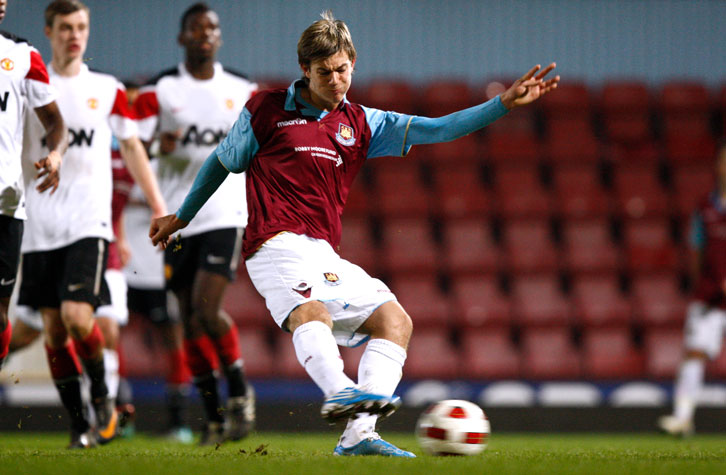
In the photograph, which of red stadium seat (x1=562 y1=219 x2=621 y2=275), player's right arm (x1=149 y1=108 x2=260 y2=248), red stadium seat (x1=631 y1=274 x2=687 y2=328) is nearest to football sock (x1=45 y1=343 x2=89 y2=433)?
player's right arm (x1=149 y1=108 x2=260 y2=248)

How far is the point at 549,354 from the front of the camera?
371 inches

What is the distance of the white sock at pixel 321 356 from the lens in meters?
3.68

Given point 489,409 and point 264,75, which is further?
point 264,75

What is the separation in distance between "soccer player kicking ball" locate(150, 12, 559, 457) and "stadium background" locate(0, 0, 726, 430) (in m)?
4.48

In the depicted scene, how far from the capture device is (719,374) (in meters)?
9.30

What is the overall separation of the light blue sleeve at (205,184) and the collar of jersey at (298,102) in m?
0.39

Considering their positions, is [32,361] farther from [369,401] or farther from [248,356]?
[369,401]

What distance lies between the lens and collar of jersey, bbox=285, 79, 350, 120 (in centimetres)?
419

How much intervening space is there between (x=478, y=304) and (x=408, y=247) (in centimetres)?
93

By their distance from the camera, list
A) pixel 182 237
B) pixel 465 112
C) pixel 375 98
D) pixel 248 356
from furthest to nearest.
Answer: pixel 375 98, pixel 248 356, pixel 182 237, pixel 465 112

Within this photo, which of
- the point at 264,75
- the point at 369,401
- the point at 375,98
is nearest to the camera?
the point at 369,401

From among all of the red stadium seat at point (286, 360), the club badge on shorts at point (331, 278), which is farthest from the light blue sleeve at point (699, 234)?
the club badge on shorts at point (331, 278)

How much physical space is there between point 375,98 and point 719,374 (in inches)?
178

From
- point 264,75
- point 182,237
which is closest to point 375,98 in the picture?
point 264,75
